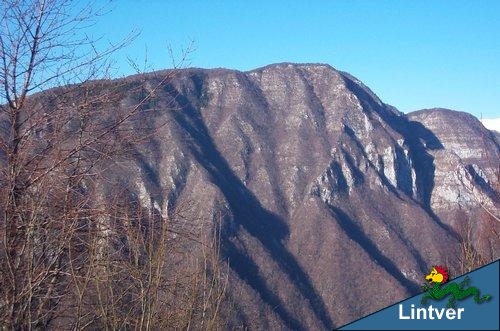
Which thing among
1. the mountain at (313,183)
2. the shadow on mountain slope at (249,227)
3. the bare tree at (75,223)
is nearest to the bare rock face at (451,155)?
the mountain at (313,183)

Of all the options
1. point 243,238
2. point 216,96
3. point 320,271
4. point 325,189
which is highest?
point 216,96

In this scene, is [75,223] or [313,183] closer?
[75,223]

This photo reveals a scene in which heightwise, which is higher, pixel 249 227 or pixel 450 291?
pixel 249 227

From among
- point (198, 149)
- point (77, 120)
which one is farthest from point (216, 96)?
point (77, 120)

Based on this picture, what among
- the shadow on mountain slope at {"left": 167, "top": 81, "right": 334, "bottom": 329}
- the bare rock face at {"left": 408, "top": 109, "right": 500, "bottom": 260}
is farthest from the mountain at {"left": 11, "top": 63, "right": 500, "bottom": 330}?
the bare rock face at {"left": 408, "top": 109, "right": 500, "bottom": 260}

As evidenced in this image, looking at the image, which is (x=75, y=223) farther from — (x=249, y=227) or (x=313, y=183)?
(x=313, y=183)

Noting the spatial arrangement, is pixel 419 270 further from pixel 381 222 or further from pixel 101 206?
pixel 101 206

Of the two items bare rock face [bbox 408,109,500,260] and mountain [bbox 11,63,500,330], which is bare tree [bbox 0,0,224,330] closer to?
mountain [bbox 11,63,500,330]

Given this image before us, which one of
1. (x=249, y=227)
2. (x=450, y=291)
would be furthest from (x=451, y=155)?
(x=450, y=291)

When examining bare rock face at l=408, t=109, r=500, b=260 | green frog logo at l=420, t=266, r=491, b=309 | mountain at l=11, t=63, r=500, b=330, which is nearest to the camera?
green frog logo at l=420, t=266, r=491, b=309
